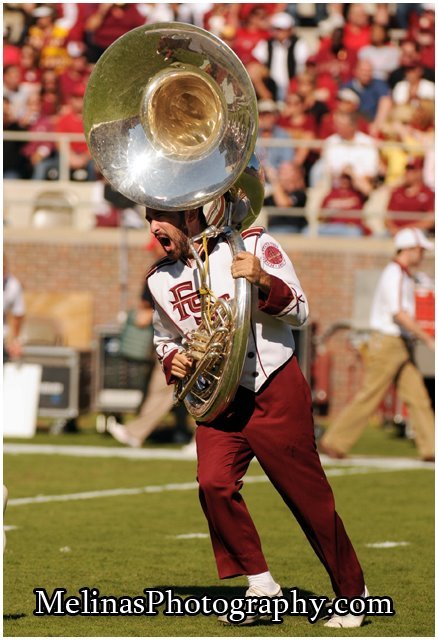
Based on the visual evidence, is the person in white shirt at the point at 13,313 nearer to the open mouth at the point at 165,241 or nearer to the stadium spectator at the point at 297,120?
the stadium spectator at the point at 297,120

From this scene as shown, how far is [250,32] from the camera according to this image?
845 inches

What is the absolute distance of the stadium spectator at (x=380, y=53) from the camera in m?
21.2

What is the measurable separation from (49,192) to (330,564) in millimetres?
13814

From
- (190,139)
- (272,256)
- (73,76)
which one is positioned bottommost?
(73,76)

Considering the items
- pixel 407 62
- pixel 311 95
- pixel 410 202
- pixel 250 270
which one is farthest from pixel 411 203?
pixel 250 270

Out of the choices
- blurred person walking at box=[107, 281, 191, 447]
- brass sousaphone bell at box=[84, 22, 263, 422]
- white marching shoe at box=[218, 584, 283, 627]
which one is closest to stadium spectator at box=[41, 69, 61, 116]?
blurred person walking at box=[107, 281, 191, 447]

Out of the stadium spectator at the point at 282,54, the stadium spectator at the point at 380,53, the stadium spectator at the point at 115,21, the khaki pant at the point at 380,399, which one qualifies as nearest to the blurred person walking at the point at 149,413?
the khaki pant at the point at 380,399

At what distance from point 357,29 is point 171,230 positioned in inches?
610

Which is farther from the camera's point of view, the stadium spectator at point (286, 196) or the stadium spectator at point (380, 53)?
the stadium spectator at point (380, 53)

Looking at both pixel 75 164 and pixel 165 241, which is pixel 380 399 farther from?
pixel 75 164

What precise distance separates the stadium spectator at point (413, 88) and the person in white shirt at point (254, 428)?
14263 millimetres

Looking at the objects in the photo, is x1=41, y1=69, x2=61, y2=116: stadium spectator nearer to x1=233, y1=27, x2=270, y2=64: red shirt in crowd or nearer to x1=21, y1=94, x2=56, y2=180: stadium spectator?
x1=21, y1=94, x2=56, y2=180: stadium spectator

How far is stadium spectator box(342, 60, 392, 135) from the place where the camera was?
67.5 ft

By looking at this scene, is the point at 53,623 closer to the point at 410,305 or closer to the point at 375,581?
the point at 375,581
